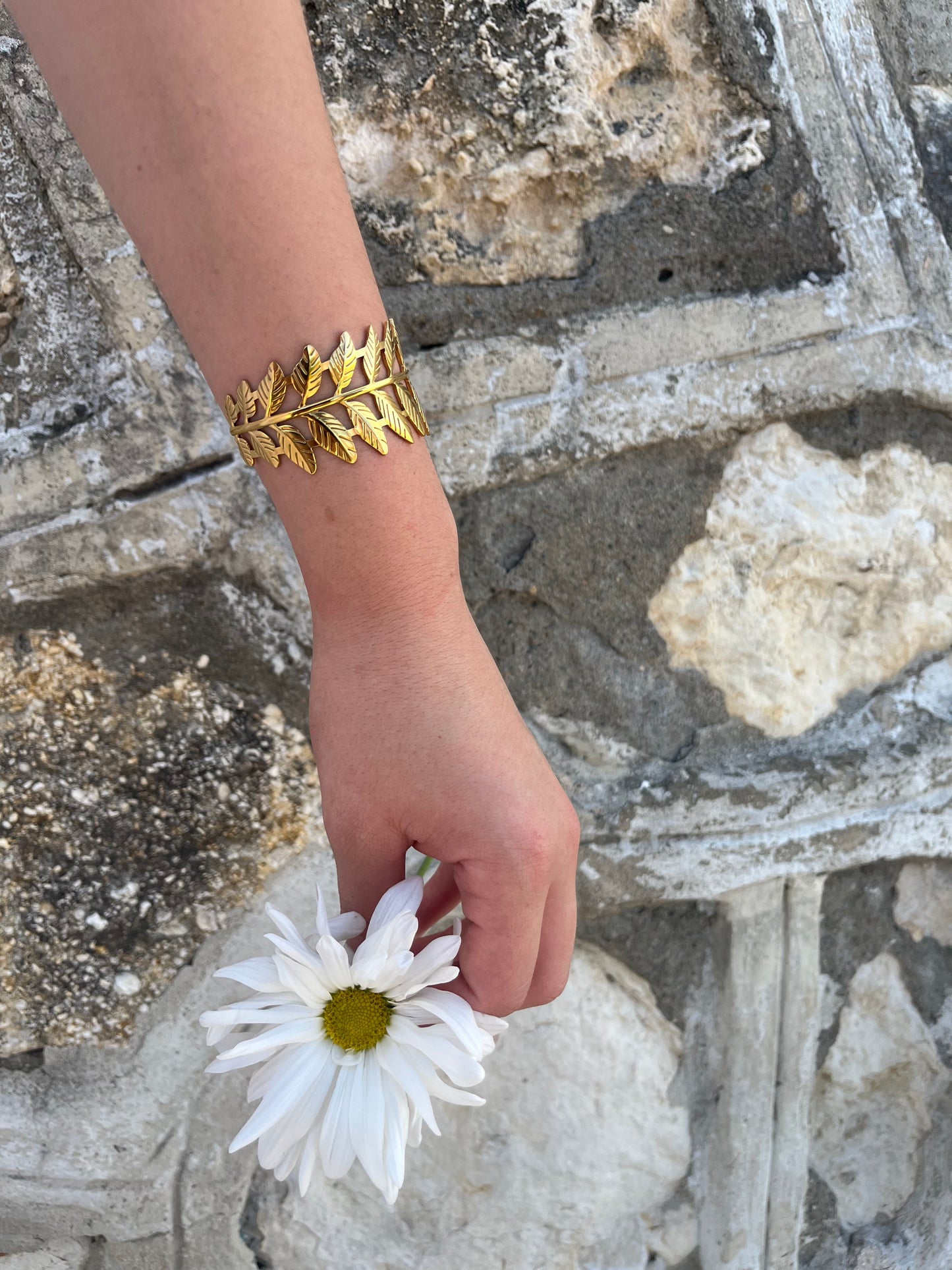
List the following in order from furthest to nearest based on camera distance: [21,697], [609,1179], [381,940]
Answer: [609,1179], [21,697], [381,940]

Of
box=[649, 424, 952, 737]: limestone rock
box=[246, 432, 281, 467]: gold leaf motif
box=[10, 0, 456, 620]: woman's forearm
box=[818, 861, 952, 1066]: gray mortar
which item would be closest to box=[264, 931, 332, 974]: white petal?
box=[10, 0, 456, 620]: woman's forearm

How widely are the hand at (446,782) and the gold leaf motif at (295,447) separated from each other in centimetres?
12

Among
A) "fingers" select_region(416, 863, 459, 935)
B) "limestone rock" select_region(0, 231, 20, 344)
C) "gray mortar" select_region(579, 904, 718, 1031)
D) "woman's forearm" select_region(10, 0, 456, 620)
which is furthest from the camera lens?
"gray mortar" select_region(579, 904, 718, 1031)

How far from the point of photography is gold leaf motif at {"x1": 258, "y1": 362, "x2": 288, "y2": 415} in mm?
666

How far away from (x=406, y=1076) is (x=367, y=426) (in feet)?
1.57

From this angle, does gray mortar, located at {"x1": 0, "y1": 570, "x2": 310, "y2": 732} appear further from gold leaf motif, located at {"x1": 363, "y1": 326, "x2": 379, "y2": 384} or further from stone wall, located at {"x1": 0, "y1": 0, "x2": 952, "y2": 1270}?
gold leaf motif, located at {"x1": 363, "y1": 326, "x2": 379, "y2": 384}

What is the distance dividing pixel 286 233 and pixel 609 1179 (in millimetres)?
961

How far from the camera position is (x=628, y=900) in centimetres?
97

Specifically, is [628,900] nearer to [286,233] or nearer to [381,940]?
[381,940]

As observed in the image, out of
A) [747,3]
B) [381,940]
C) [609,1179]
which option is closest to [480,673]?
[381,940]

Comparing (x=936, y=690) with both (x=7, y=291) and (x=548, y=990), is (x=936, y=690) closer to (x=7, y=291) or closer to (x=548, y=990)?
(x=548, y=990)

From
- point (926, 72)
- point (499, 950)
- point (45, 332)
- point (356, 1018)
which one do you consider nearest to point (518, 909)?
point (499, 950)

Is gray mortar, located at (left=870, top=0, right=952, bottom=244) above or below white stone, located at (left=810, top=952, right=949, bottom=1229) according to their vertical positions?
above

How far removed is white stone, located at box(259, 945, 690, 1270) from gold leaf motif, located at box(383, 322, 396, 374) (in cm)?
64
